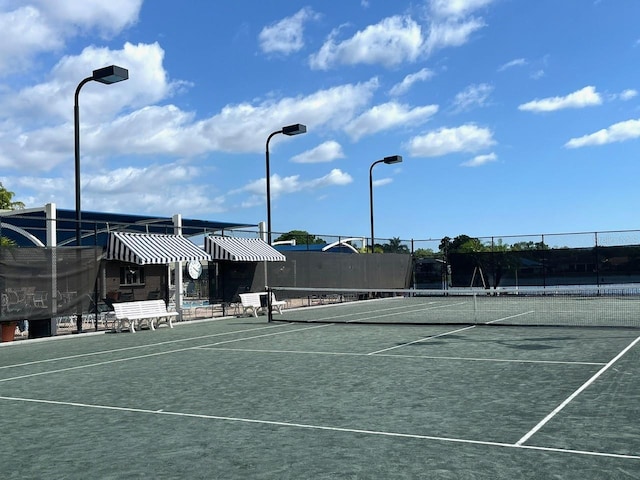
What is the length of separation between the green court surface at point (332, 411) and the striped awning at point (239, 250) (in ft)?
28.8

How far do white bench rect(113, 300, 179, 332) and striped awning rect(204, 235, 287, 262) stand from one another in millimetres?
3402

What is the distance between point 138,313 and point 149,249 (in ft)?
6.09

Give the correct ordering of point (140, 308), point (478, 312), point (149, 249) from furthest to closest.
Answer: point (478, 312)
point (149, 249)
point (140, 308)

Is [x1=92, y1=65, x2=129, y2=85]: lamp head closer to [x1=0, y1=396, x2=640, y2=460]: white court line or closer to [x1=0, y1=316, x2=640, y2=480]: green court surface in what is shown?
[x1=0, y1=316, x2=640, y2=480]: green court surface

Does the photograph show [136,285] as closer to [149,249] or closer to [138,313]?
[149,249]

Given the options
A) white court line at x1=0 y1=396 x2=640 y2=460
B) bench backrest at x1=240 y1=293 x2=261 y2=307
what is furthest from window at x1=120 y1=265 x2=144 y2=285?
white court line at x1=0 y1=396 x2=640 y2=460

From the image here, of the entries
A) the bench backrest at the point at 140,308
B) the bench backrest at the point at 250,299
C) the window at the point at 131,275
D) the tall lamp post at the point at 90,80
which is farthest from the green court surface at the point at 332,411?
the bench backrest at the point at 250,299

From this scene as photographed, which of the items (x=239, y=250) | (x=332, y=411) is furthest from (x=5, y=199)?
(x=332, y=411)

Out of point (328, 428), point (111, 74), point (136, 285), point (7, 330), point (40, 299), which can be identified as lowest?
point (328, 428)

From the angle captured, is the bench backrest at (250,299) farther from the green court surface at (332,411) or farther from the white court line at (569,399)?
the white court line at (569,399)

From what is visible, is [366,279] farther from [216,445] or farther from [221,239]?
[216,445]

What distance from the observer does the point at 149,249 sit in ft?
61.5

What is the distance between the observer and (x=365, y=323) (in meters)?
18.3

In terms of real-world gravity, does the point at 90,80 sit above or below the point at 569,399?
above
